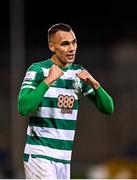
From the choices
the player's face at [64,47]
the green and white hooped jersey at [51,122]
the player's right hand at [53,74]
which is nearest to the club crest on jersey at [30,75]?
the green and white hooped jersey at [51,122]

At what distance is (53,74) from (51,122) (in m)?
0.28

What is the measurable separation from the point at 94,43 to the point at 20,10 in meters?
2.19

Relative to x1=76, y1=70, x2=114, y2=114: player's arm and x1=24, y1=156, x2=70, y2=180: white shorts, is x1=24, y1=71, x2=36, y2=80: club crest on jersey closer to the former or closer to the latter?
x1=76, y1=70, x2=114, y2=114: player's arm

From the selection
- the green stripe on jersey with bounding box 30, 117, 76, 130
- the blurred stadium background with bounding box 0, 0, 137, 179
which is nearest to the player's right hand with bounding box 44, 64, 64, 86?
the green stripe on jersey with bounding box 30, 117, 76, 130

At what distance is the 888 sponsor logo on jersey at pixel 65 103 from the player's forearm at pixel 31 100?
200mm

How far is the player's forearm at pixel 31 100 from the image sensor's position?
4.45 metres

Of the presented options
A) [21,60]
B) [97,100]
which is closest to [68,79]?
[97,100]

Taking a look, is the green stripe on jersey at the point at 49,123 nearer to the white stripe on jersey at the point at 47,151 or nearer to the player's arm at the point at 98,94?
the white stripe on jersey at the point at 47,151

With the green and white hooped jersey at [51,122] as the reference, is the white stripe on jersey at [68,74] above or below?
above

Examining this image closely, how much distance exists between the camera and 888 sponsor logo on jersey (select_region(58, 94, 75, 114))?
Answer: 465 cm

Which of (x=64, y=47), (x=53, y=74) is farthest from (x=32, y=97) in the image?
(x=64, y=47)

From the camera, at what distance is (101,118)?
21.9 m

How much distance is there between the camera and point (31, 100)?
4453mm

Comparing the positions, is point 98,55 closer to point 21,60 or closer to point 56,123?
point 21,60
